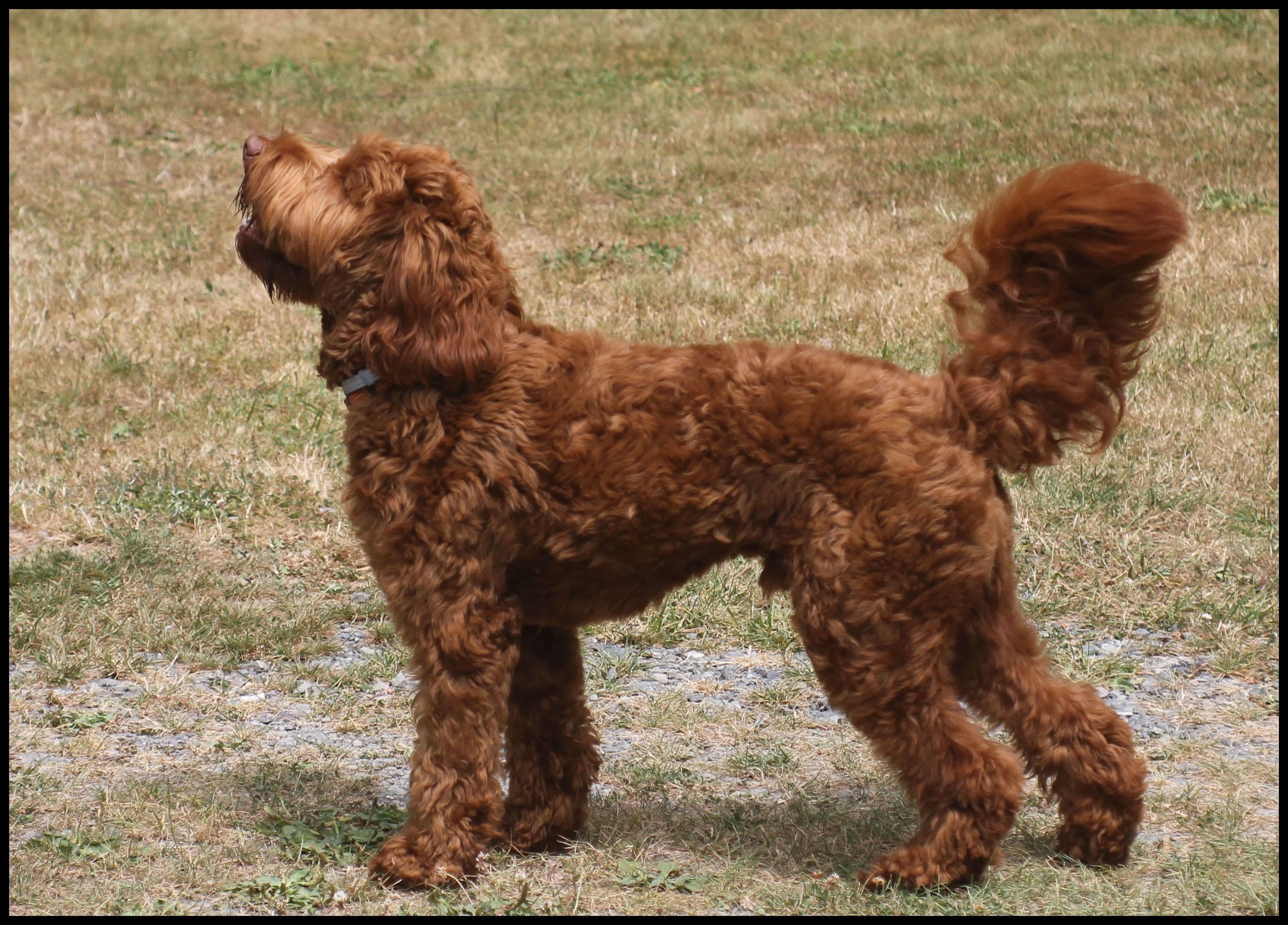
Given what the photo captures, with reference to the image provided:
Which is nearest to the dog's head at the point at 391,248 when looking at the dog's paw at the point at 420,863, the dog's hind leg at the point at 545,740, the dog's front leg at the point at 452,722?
the dog's front leg at the point at 452,722

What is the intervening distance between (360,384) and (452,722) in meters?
1.02

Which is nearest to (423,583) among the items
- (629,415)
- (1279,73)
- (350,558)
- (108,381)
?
(629,415)

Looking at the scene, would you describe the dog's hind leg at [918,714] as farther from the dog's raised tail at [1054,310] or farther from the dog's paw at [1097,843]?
the dog's raised tail at [1054,310]

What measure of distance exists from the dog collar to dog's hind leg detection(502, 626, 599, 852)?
896 mm

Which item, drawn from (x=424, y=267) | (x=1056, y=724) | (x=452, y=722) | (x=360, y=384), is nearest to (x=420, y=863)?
(x=452, y=722)

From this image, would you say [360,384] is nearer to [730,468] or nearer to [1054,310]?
[730,468]

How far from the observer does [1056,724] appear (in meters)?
4.17

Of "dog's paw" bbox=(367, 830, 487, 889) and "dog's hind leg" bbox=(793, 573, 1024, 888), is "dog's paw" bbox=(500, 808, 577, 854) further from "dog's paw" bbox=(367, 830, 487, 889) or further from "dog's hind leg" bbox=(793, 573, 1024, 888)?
"dog's hind leg" bbox=(793, 573, 1024, 888)

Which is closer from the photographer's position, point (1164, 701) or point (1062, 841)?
point (1062, 841)

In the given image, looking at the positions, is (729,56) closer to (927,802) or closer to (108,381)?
(108,381)

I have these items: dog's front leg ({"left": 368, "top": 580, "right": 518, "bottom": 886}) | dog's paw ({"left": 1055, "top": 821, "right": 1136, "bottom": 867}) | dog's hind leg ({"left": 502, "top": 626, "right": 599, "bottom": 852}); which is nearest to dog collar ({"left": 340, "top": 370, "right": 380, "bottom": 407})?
dog's front leg ({"left": 368, "top": 580, "right": 518, "bottom": 886})

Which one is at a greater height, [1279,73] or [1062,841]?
[1279,73]

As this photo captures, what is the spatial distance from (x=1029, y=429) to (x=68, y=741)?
358 cm

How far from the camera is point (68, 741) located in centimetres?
520
